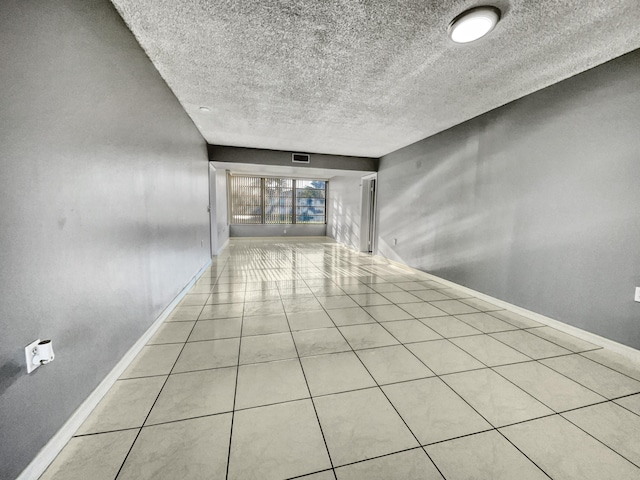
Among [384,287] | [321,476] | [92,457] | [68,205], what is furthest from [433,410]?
[384,287]

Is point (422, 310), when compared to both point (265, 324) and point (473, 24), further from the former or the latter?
point (473, 24)

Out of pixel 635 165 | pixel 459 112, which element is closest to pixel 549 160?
pixel 635 165

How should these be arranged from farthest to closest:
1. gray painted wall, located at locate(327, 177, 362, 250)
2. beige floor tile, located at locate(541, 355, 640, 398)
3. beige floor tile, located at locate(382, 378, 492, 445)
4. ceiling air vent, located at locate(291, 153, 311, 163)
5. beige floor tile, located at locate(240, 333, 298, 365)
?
1. gray painted wall, located at locate(327, 177, 362, 250)
2. ceiling air vent, located at locate(291, 153, 311, 163)
3. beige floor tile, located at locate(240, 333, 298, 365)
4. beige floor tile, located at locate(541, 355, 640, 398)
5. beige floor tile, located at locate(382, 378, 492, 445)

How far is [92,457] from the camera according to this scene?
1112mm

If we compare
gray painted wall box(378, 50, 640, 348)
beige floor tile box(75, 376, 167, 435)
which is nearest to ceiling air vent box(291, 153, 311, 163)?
gray painted wall box(378, 50, 640, 348)

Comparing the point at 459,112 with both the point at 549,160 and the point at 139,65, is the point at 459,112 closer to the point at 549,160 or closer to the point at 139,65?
the point at 549,160

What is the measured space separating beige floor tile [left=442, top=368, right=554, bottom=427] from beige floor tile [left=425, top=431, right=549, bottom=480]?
0.15m

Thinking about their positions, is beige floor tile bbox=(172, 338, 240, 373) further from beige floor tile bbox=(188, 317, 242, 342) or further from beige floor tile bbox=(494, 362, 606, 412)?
beige floor tile bbox=(494, 362, 606, 412)

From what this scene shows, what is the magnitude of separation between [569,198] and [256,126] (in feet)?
12.7

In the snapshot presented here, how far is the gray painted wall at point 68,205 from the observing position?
954mm

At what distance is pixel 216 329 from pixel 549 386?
2549 mm

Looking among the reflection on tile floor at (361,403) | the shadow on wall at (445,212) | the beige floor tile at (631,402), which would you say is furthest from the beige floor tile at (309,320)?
the shadow on wall at (445,212)

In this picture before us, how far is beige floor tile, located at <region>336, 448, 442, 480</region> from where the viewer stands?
1053mm

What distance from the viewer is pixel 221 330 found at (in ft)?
7.57
